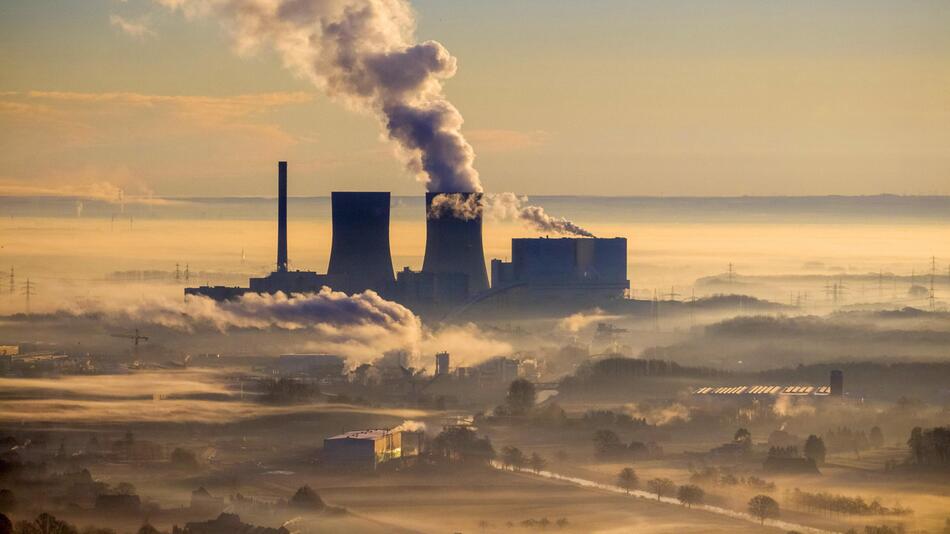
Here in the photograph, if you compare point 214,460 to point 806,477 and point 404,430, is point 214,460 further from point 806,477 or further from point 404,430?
point 806,477

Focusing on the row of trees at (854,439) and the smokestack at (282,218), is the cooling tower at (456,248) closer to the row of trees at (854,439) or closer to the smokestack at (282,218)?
the smokestack at (282,218)

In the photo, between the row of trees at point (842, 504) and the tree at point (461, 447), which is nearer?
the row of trees at point (842, 504)

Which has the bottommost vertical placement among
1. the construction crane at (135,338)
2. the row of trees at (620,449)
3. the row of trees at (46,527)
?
the row of trees at (46,527)

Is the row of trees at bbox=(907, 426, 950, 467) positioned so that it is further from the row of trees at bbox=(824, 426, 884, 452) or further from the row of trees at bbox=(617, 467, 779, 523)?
the row of trees at bbox=(617, 467, 779, 523)

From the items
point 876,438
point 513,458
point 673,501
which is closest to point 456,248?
point 876,438

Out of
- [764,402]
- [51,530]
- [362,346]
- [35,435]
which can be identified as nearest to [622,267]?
[362,346]

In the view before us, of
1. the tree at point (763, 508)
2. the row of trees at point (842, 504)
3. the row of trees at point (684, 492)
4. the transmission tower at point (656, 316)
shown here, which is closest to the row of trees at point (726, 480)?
the row of trees at point (684, 492)

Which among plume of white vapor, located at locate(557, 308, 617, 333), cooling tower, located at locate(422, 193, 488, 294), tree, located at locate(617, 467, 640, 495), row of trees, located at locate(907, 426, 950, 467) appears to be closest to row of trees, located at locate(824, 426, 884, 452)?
row of trees, located at locate(907, 426, 950, 467)
